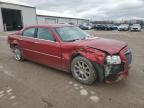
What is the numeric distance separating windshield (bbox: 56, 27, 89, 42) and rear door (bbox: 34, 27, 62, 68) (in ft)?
0.87

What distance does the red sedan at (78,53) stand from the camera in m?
3.87

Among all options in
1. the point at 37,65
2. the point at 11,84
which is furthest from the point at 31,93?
the point at 37,65

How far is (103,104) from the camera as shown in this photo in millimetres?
3355

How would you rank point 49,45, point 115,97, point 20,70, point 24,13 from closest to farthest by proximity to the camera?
1. point 115,97
2. point 49,45
3. point 20,70
4. point 24,13

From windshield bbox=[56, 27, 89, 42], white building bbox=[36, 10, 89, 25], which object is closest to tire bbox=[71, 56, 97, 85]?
windshield bbox=[56, 27, 89, 42]

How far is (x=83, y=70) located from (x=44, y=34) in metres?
1.91

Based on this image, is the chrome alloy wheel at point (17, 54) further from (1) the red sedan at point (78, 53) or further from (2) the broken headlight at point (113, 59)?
(2) the broken headlight at point (113, 59)

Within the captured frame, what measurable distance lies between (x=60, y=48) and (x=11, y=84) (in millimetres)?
1652

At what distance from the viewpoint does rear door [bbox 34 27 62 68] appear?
15.8 ft

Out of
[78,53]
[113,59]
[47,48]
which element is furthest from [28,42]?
[113,59]

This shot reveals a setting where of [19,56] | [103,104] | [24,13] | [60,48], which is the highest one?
[24,13]

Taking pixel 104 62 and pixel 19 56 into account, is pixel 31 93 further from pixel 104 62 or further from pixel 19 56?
pixel 19 56

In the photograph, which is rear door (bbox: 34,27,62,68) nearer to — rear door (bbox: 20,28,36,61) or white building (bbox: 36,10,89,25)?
rear door (bbox: 20,28,36,61)

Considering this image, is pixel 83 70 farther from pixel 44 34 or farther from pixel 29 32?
pixel 29 32
